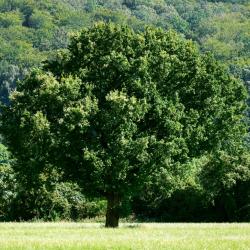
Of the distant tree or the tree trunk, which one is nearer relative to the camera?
the distant tree

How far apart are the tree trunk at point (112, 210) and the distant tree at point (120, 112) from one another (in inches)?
2.8

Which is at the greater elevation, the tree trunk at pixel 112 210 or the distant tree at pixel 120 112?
the distant tree at pixel 120 112

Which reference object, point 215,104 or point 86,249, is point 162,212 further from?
point 86,249

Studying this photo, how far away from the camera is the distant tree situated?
1497 inches

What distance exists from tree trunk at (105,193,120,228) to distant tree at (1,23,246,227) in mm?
71

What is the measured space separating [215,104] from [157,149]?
21.7 ft

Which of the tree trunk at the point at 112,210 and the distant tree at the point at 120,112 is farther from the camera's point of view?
the tree trunk at the point at 112,210

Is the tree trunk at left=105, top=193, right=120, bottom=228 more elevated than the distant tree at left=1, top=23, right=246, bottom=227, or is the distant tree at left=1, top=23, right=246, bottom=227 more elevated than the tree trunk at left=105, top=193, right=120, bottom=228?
the distant tree at left=1, top=23, right=246, bottom=227

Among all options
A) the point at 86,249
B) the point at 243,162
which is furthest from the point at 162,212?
the point at 86,249

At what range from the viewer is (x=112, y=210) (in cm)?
4378

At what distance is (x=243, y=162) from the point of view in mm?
71625

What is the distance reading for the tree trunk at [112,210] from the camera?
42.9 m

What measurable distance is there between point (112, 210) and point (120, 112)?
30.0 feet

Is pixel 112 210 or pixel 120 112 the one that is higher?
pixel 120 112
